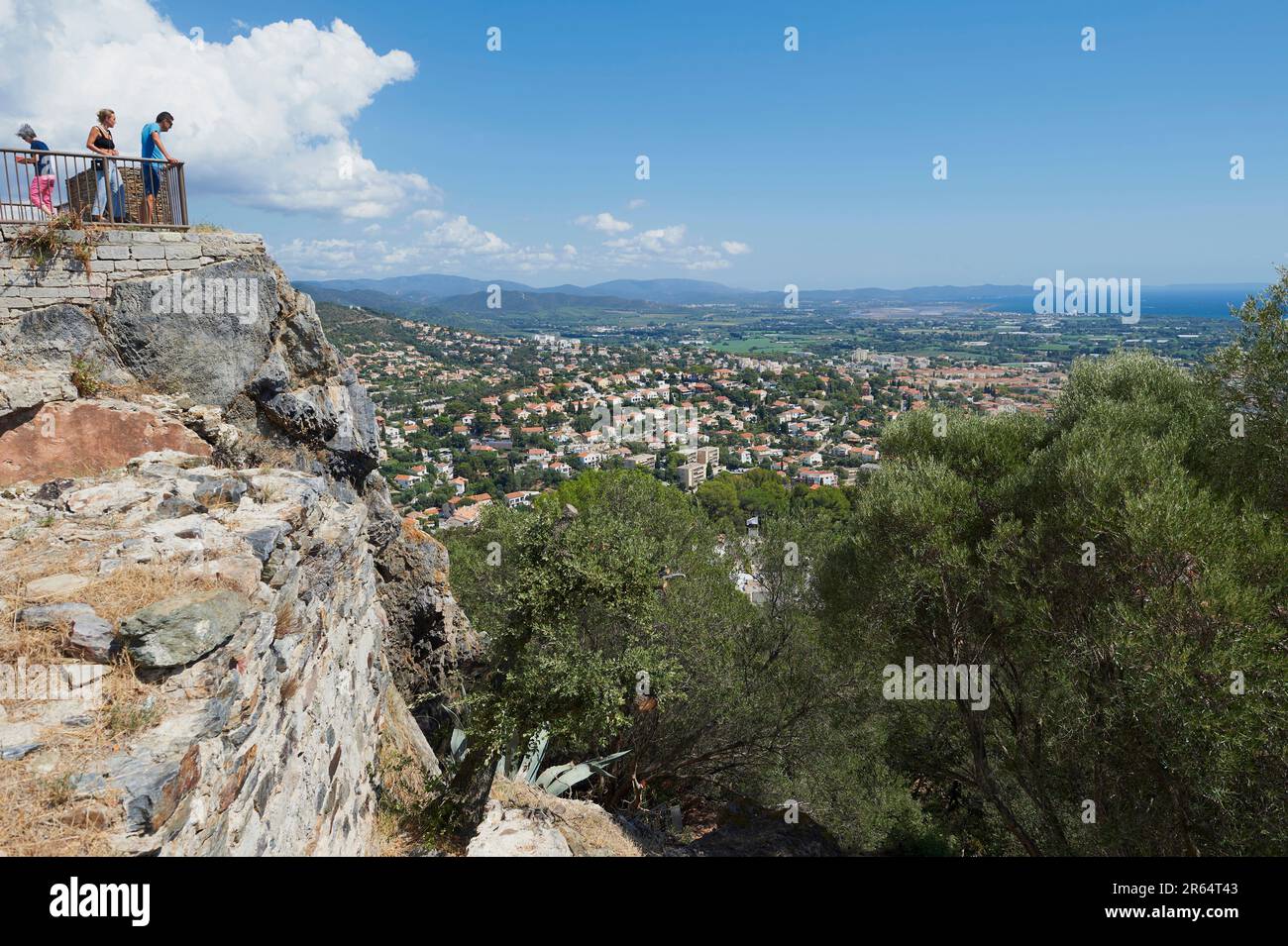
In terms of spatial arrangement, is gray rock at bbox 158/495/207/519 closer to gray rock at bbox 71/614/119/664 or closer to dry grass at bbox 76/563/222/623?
dry grass at bbox 76/563/222/623

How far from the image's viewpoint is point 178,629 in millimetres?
4246

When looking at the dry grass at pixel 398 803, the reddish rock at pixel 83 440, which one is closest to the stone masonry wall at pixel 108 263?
the reddish rock at pixel 83 440

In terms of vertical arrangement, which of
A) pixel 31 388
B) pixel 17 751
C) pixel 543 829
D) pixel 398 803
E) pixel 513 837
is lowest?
pixel 543 829

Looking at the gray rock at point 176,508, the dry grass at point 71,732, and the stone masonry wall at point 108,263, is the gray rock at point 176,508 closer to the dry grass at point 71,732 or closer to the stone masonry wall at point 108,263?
the dry grass at point 71,732

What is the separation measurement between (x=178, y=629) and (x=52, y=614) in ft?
2.55

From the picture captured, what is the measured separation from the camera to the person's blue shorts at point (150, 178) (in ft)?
29.0

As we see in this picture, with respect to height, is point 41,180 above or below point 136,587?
above

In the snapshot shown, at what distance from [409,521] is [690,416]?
2535 inches

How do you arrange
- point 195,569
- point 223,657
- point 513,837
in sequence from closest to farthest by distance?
point 223,657 < point 195,569 < point 513,837

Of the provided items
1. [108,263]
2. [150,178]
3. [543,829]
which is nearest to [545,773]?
[543,829]

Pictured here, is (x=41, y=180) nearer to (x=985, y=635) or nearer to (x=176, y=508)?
(x=176, y=508)

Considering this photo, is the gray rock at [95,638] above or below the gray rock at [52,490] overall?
below

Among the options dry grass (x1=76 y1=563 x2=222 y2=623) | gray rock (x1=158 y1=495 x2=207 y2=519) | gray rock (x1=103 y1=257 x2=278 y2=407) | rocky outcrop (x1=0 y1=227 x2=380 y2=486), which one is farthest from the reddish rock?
dry grass (x1=76 y1=563 x2=222 y2=623)

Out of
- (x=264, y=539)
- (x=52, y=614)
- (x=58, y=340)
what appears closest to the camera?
(x=52, y=614)
